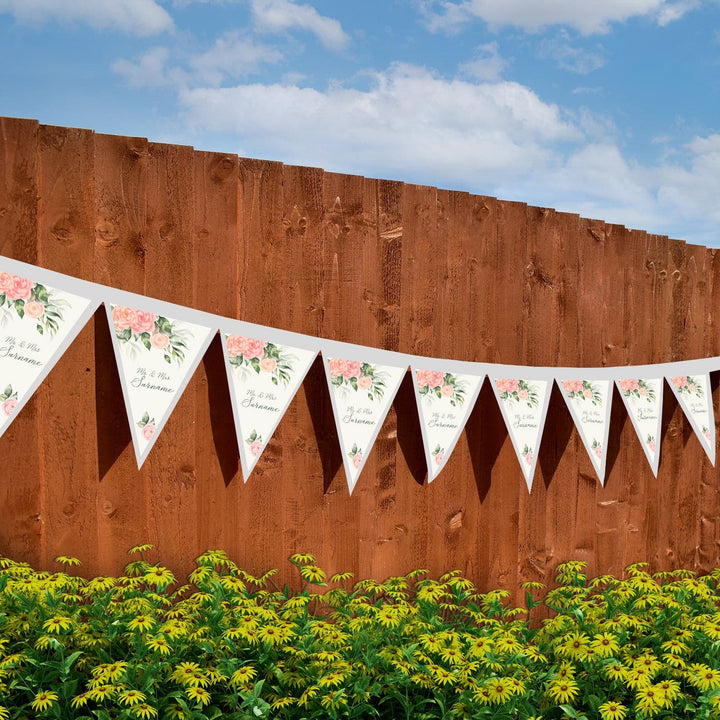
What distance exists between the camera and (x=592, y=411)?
355 cm

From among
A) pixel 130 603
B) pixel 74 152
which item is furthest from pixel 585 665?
pixel 74 152

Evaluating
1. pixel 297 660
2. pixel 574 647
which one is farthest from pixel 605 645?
pixel 297 660

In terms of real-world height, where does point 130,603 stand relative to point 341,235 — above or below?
below

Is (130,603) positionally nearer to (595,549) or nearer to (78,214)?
(78,214)

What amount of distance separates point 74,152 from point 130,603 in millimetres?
1519

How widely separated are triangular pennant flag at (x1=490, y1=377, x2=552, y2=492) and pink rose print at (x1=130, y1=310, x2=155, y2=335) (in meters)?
1.47

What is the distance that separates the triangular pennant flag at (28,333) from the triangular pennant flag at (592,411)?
219 centimetres

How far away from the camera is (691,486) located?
4.25m

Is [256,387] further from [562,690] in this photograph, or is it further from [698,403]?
[698,403]

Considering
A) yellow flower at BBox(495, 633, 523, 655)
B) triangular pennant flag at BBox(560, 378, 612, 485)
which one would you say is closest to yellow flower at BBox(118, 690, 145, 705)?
yellow flower at BBox(495, 633, 523, 655)

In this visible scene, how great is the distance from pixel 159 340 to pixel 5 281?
0.52m

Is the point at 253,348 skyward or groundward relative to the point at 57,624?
skyward

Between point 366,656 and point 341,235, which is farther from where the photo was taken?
point 341,235

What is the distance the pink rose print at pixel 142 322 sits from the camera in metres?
2.56
